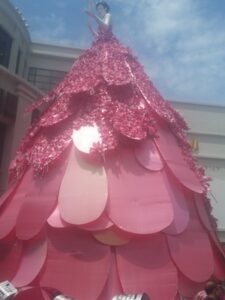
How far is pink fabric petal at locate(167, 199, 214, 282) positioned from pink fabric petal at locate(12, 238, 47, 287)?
1.35 m

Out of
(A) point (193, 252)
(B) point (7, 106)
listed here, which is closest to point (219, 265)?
(A) point (193, 252)

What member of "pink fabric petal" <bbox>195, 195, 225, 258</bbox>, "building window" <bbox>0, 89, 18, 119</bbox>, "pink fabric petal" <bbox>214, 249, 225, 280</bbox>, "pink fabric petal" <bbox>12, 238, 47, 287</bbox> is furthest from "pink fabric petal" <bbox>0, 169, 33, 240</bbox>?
"building window" <bbox>0, 89, 18, 119</bbox>

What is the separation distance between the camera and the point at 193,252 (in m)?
4.62

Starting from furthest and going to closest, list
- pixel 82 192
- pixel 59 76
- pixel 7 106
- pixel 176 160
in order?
pixel 59 76 < pixel 7 106 < pixel 176 160 < pixel 82 192

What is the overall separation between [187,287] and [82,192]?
1.49 metres

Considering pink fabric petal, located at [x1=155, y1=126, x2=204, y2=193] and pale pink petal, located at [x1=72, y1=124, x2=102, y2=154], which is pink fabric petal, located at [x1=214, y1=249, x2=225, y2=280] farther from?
pale pink petal, located at [x1=72, y1=124, x2=102, y2=154]

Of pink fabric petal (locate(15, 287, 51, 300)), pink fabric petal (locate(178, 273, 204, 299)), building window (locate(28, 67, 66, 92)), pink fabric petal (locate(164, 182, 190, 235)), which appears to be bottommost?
pink fabric petal (locate(15, 287, 51, 300))

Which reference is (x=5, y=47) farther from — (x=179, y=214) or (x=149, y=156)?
(x=179, y=214)

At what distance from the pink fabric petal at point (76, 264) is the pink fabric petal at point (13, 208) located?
0.56 meters

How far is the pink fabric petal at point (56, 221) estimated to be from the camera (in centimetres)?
443

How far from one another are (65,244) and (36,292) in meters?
0.62

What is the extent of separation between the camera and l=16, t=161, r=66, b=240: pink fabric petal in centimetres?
454

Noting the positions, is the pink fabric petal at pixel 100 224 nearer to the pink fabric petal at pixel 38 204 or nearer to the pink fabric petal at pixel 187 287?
the pink fabric petal at pixel 38 204

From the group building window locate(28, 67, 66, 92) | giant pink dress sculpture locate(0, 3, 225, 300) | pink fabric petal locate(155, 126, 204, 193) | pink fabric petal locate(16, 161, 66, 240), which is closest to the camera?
giant pink dress sculpture locate(0, 3, 225, 300)
